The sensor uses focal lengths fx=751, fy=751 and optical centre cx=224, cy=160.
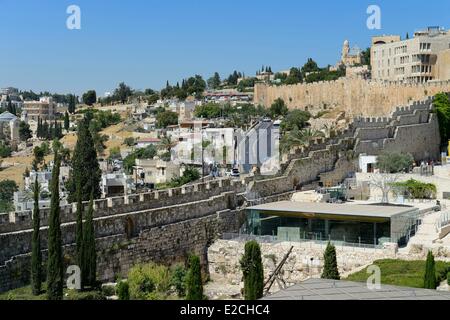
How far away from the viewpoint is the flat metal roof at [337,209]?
21.3 metres

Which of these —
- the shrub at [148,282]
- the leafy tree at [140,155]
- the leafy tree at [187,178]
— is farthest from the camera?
the leafy tree at [140,155]

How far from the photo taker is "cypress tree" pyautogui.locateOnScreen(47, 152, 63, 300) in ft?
50.4

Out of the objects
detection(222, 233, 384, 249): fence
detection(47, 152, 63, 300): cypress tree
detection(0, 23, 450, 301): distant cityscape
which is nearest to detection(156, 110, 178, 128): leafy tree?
detection(0, 23, 450, 301): distant cityscape

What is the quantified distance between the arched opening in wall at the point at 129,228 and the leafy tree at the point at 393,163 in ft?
40.4

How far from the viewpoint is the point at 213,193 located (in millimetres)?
23047

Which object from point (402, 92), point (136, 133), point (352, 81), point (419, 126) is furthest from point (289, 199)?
point (136, 133)

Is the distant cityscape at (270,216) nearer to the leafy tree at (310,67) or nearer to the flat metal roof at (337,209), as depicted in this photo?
the flat metal roof at (337,209)

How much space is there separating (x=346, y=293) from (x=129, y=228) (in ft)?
36.6

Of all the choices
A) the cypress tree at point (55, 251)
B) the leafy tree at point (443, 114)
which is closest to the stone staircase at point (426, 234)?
the cypress tree at point (55, 251)

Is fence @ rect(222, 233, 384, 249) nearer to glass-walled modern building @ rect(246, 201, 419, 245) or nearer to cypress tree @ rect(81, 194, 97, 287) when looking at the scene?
glass-walled modern building @ rect(246, 201, 419, 245)

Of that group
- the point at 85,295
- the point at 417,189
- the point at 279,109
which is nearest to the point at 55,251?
the point at 85,295

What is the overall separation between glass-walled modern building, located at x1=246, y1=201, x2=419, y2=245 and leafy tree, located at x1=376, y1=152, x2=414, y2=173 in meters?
5.92

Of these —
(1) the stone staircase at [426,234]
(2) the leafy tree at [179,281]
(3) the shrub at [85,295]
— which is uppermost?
(1) the stone staircase at [426,234]

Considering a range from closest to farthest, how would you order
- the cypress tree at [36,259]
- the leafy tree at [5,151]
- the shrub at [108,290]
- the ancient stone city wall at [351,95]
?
the cypress tree at [36,259] → the shrub at [108,290] → the ancient stone city wall at [351,95] → the leafy tree at [5,151]
